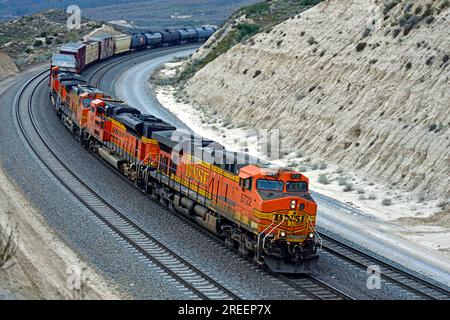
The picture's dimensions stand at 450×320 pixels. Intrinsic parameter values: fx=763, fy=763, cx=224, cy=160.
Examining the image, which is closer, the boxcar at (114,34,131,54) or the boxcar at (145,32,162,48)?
the boxcar at (114,34,131,54)

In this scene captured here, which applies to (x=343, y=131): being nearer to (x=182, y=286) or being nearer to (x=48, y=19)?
(x=182, y=286)

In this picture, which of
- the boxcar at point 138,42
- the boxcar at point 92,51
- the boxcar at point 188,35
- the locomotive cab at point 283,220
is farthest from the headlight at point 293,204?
the boxcar at point 188,35

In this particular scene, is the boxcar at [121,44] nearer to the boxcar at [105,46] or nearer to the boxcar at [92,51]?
the boxcar at [105,46]

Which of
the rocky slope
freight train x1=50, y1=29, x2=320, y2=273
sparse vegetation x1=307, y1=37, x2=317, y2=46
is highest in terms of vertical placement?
sparse vegetation x1=307, y1=37, x2=317, y2=46

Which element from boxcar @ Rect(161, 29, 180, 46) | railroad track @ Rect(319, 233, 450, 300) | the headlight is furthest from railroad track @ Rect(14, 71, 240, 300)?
boxcar @ Rect(161, 29, 180, 46)

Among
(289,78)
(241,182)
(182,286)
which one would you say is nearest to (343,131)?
(289,78)

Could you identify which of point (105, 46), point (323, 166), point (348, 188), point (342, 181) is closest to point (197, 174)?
point (348, 188)

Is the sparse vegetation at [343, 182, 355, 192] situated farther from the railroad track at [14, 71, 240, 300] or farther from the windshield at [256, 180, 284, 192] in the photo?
the windshield at [256, 180, 284, 192]

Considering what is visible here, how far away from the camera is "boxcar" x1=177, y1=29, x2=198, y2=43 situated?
105 meters

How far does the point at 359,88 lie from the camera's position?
147 feet

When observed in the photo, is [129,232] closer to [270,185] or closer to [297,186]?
[270,185]

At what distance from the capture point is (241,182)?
25.6m

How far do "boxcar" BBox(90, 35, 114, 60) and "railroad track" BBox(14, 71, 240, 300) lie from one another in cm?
3603

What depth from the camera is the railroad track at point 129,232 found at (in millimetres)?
23031
